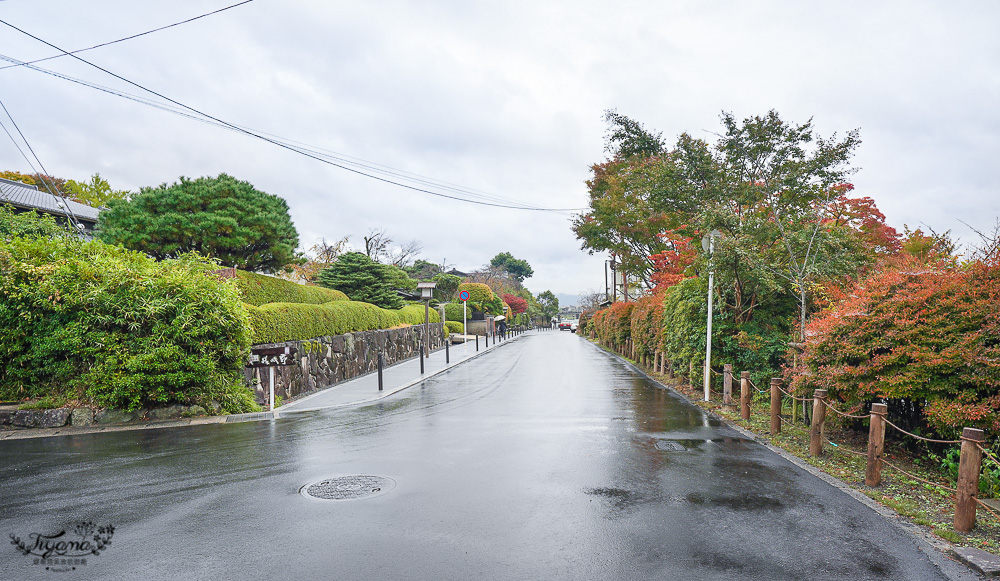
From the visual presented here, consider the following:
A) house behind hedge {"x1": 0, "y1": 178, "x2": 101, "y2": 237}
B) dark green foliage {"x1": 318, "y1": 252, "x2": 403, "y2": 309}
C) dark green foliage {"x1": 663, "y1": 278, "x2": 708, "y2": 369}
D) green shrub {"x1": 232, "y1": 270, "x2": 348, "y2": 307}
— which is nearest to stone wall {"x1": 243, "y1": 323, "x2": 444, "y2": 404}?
green shrub {"x1": 232, "y1": 270, "x2": 348, "y2": 307}

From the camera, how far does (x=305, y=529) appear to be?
420cm

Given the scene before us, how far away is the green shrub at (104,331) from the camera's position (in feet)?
27.6

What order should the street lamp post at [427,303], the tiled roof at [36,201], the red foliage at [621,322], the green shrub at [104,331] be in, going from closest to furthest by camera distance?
the green shrub at [104,331] → the street lamp post at [427,303] → the red foliage at [621,322] → the tiled roof at [36,201]

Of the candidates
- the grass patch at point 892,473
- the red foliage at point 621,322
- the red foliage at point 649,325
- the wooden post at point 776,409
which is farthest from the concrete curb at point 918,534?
the red foliage at point 621,322

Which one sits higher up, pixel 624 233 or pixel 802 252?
pixel 624 233

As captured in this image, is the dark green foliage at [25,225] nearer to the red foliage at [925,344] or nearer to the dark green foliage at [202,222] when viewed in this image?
the dark green foliage at [202,222]

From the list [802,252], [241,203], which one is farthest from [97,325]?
[802,252]

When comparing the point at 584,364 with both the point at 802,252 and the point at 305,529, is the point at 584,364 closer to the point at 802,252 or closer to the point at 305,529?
the point at 802,252

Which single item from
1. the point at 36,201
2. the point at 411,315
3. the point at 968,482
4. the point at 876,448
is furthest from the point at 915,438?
the point at 36,201

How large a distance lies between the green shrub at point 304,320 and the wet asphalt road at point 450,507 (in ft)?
10.9

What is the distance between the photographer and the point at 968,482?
4223 millimetres

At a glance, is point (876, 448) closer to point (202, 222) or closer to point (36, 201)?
point (202, 222)

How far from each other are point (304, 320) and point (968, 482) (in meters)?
12.6

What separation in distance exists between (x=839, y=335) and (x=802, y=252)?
3.95 meters
